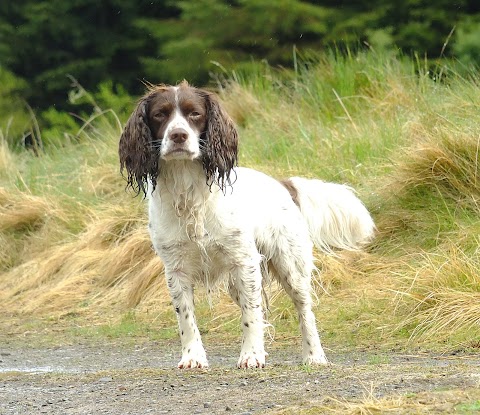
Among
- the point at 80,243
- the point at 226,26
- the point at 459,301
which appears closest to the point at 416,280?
the point at 459,301

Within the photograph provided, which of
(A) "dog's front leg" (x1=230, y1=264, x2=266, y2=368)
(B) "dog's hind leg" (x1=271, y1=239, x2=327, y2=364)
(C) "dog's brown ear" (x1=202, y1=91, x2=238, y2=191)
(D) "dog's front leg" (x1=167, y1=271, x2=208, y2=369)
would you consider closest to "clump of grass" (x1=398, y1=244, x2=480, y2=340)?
(B) "dog's hind leg" (x1=271, y1=239, x2=327, y2=364)

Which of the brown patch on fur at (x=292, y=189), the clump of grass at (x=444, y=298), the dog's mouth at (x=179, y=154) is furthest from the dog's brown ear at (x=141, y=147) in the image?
the clump of grass at (x=444, y=298)

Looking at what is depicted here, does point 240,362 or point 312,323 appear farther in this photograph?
point 312,323

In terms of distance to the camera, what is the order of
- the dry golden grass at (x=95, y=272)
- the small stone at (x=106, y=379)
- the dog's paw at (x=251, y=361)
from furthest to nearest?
the dry golden grass at (x=95, y=272)
the dog's paw at (x=251, y=361)
the small stone at (x=106, y=379)

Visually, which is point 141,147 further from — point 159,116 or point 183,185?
point 183,185

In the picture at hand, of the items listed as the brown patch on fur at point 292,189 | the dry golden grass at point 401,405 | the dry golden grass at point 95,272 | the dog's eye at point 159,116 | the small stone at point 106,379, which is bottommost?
the dry golden grass at point 95,272

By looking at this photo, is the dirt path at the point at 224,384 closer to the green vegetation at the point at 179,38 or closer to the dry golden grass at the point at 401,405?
the dry golden grass at the point at 401,405

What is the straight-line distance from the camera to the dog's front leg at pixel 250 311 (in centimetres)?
674

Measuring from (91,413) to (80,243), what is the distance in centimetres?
625

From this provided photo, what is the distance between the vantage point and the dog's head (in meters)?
→ 6.77

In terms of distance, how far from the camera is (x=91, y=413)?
546 cm

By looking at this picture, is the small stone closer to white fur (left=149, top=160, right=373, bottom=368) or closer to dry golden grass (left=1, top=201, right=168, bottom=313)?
white fur (left=149, top=160, right=373, bottom=368)

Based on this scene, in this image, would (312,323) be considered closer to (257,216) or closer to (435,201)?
(257,216)

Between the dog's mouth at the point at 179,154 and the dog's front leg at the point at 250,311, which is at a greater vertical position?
the dog's mouth at the point at 179,154
